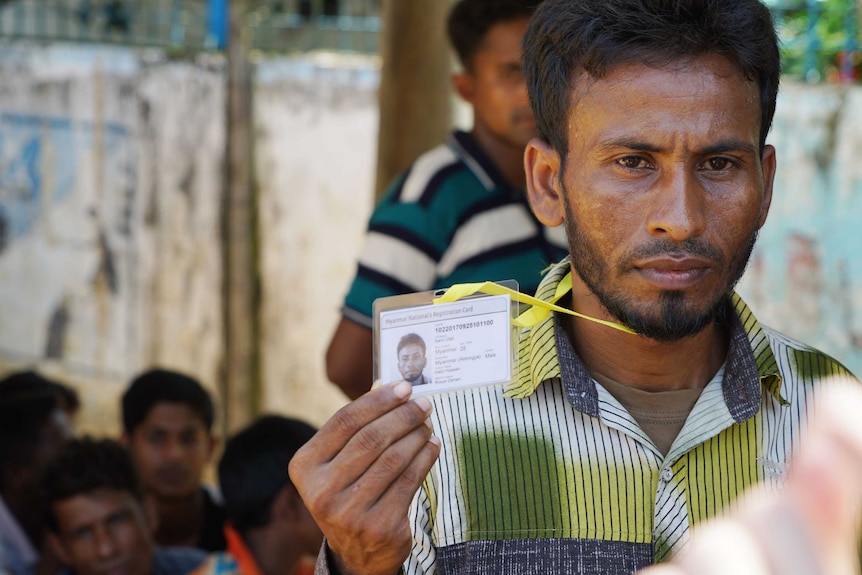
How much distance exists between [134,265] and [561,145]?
15.1ft

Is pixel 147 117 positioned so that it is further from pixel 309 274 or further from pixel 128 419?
pixel 128 419

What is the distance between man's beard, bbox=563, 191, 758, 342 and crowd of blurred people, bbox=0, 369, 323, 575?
1.87 metres

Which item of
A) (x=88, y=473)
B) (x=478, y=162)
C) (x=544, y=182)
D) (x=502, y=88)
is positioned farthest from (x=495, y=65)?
(x=88, y=473)

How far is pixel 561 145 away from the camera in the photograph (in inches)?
74.3

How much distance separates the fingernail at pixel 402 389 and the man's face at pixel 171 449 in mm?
2948

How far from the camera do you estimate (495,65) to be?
3.23m

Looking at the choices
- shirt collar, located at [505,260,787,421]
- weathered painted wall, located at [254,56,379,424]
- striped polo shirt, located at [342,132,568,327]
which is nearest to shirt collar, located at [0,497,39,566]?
striped polo shirt, located at [342,132,568,327]

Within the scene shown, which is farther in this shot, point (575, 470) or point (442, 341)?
point (575, 470)

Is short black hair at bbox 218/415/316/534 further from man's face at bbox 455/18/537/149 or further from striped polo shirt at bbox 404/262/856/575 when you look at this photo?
striped polo shirt at bbox 404/262/856/575

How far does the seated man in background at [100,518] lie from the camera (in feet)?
11.8

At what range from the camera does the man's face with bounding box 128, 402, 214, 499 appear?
4.29 meters

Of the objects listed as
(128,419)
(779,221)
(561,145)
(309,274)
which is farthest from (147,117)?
(561,145)

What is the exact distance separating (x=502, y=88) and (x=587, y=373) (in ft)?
5.05

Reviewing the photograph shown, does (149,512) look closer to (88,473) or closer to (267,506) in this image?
(88,473)
